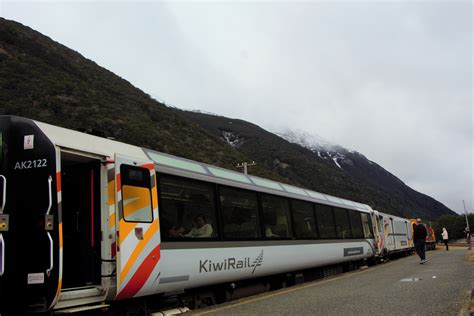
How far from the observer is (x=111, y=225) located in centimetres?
665

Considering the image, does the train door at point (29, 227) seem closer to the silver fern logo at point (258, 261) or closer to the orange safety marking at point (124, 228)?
the orange safety marking at point (124, 228)

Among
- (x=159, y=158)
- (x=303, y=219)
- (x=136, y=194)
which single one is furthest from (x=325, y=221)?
(x=136, y=194)

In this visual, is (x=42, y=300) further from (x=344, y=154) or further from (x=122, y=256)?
(x=344, y=154)

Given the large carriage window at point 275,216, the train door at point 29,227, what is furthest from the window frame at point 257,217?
the train door at point 29,227

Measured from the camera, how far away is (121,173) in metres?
6.90

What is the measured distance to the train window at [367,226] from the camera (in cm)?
1928

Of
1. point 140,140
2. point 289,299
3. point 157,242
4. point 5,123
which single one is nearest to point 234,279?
point 289,299

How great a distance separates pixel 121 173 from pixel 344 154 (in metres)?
168

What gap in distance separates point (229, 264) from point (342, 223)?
27.4 ft

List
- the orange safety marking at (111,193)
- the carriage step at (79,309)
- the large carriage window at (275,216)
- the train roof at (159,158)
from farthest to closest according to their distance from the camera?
the large carriage window at (275,216)
the orange safety marking at (111,193)
the train roof at (159,158)
the carriage step at (79,309)

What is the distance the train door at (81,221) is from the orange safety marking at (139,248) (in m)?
0.38

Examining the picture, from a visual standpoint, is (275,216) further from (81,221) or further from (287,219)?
(81,221)

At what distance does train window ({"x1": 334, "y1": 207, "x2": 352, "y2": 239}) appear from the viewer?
15.8 meters

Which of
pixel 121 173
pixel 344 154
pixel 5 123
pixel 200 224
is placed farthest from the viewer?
pixel 344 154
